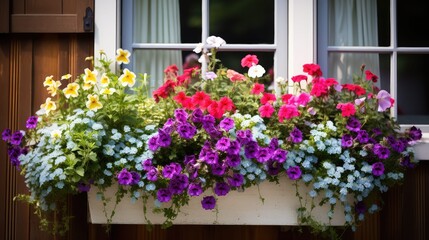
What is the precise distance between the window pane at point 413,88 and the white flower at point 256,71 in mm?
707

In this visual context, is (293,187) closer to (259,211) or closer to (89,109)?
(259,211)

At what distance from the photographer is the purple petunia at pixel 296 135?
9.53ft

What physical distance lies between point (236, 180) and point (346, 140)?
18.8 inches

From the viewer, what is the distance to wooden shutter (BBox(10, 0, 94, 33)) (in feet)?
10.6

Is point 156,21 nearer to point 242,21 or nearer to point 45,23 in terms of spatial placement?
point 242,21

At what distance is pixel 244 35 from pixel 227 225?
0.87 m

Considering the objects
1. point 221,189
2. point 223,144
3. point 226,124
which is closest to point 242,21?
point 226,124

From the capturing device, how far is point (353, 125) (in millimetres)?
2990

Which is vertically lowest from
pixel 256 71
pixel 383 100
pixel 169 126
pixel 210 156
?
pixel 210 156

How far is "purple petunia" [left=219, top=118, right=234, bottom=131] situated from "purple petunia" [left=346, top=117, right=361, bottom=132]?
48cm

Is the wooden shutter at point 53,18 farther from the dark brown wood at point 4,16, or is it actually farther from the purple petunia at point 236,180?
the purple petunia at point 236,180

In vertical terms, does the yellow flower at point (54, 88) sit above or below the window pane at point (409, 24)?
below

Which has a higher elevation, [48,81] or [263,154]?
[48,81]

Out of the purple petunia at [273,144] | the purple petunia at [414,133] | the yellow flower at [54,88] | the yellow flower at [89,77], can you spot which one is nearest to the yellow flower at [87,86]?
the yellow flower at [89,77]
